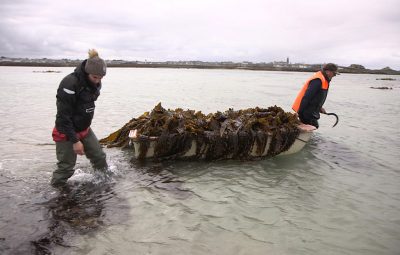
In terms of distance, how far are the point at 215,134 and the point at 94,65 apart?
3533mm

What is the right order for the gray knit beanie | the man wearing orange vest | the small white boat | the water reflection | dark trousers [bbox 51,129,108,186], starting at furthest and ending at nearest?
the man wearing orange vest < the small white boat < dark trousers [bbox 51,129,108,186] < the gray knit beanie < the water reflection

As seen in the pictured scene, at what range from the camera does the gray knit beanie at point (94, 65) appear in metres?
4.44

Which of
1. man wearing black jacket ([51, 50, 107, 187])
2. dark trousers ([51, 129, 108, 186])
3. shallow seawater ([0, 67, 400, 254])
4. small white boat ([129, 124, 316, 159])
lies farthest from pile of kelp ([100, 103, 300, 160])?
man wearing black jacket ([51, 50, 107, 187])

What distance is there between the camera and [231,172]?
274 inches

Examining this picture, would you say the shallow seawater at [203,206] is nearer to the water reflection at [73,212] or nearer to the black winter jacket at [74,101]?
the water reflection at [73,212]

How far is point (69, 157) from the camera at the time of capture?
5.00m

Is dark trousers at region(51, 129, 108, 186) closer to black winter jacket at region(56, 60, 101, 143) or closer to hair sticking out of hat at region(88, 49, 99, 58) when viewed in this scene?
black winter jacket at region(56, 60, 101, 143)

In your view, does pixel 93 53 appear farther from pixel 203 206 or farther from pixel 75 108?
pixel 203 206

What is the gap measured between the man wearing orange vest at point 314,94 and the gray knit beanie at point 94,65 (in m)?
5.30

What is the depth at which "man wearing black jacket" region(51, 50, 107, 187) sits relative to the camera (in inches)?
175

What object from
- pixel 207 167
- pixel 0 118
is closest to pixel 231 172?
pixel 207 167

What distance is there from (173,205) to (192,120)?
2.71m

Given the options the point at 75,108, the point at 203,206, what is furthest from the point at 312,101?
the point at 75,108

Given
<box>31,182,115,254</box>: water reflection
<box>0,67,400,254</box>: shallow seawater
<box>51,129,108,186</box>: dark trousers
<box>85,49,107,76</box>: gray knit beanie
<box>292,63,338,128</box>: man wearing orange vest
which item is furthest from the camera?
<box>292,63,338,128</box>: man wearing orange vest
